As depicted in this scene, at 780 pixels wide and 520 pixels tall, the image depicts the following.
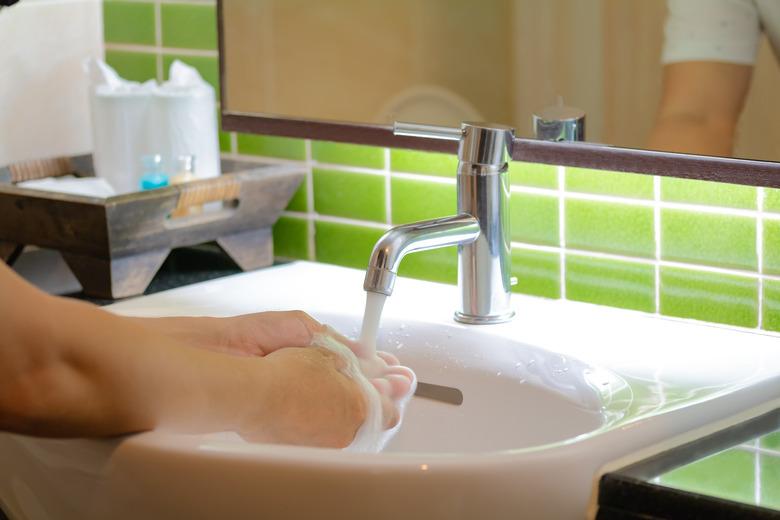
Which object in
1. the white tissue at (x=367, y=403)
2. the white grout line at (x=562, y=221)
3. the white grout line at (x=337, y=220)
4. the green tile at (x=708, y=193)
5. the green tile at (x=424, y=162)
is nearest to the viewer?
the white tissue at (x=367, y=403)

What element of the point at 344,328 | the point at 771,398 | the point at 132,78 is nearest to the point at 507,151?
the point at 344,328

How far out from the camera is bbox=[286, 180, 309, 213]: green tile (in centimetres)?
171

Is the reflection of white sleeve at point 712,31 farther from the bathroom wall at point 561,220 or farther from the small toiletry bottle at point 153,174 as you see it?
the small toiletry bottle at point 153,174

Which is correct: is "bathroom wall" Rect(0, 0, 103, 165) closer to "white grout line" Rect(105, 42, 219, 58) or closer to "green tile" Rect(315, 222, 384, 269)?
"white grout line" Rect(105, 42, 219, 58)

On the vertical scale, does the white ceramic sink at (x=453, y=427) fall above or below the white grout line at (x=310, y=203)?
below

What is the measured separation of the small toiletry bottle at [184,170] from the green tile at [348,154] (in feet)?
0.55

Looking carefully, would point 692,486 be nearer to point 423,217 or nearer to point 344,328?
point 344,328

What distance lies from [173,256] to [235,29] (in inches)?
13.3

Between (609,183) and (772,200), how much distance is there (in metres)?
0.19

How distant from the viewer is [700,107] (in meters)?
1.26

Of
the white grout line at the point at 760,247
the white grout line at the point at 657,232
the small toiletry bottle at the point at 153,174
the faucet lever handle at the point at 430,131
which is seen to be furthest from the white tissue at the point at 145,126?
the white grout line at the point at 760,247

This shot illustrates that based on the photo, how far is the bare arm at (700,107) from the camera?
124 cm

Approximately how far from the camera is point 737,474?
35.1 inches

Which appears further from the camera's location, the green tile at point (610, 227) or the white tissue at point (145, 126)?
the white tissue at point (145, 126)
